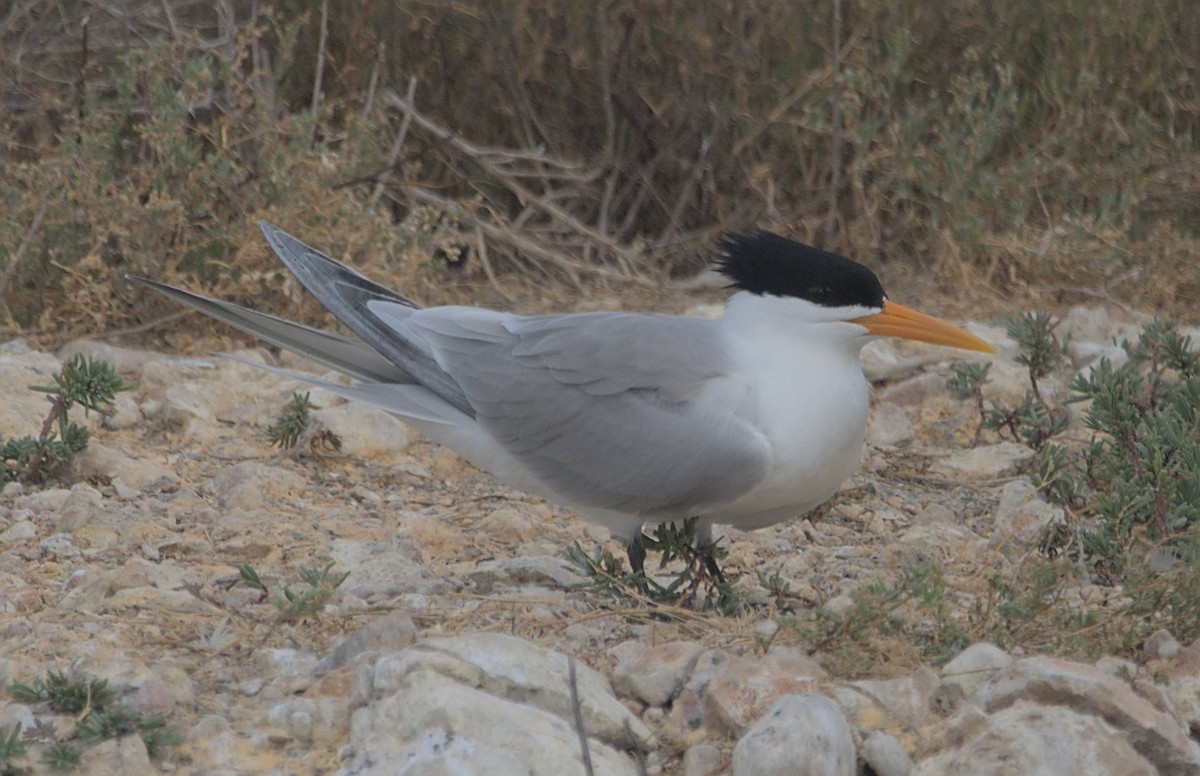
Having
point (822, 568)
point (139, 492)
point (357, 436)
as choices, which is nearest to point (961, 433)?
point (822, 568)

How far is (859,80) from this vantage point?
6.02 metres

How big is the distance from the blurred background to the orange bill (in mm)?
2337

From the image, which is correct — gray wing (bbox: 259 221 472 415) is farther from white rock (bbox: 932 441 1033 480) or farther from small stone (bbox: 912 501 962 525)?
white rock (bbox: 932 441 1033 480)

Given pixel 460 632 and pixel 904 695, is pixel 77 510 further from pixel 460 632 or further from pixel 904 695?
pixel 904 695

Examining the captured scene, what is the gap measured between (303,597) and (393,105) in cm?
369

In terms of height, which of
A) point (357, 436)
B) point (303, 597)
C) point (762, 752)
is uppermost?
point (762, 752)

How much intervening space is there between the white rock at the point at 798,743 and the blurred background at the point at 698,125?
125 inches

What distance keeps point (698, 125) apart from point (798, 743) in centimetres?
438

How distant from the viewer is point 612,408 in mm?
3350

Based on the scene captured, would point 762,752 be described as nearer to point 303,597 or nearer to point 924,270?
point 303,597

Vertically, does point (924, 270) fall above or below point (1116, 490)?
below

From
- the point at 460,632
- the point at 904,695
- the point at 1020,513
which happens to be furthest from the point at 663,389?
the point at 1020,513

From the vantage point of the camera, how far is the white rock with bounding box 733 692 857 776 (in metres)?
2.35

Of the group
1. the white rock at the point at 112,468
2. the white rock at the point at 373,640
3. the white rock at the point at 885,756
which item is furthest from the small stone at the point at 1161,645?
the white rock at the point at 112,468
